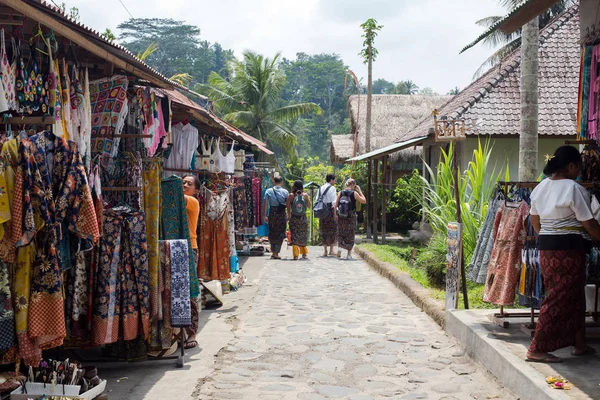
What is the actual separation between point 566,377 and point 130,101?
4.64m

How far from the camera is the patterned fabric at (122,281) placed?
5.39 metres

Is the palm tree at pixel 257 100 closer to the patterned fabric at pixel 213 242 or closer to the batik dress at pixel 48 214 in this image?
the patterned fabric at pixel 213 242

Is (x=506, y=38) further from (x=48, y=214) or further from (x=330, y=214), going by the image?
(x=48, y=214)

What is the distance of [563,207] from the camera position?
543 cm

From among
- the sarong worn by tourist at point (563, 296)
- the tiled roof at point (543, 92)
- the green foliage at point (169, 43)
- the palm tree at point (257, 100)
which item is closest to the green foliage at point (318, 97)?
the green foliage at point (169, 43)

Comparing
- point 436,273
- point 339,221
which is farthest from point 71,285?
point 339,221

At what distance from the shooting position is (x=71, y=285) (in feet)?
17.4

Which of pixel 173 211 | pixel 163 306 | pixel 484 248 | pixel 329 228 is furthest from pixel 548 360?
pixel 329 228

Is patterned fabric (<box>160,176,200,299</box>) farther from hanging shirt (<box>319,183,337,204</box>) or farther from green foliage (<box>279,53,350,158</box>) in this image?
green foliage (<box>279,53,350,158</box>)

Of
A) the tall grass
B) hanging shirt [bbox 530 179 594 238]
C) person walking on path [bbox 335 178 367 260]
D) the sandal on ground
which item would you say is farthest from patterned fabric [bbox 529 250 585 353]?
person walking on path [bbox 335 178 367 260]

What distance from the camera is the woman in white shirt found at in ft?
17.8

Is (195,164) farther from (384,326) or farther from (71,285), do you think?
(71,285)

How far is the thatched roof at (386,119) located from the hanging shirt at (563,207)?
22516mm

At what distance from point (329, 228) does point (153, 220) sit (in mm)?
10255
